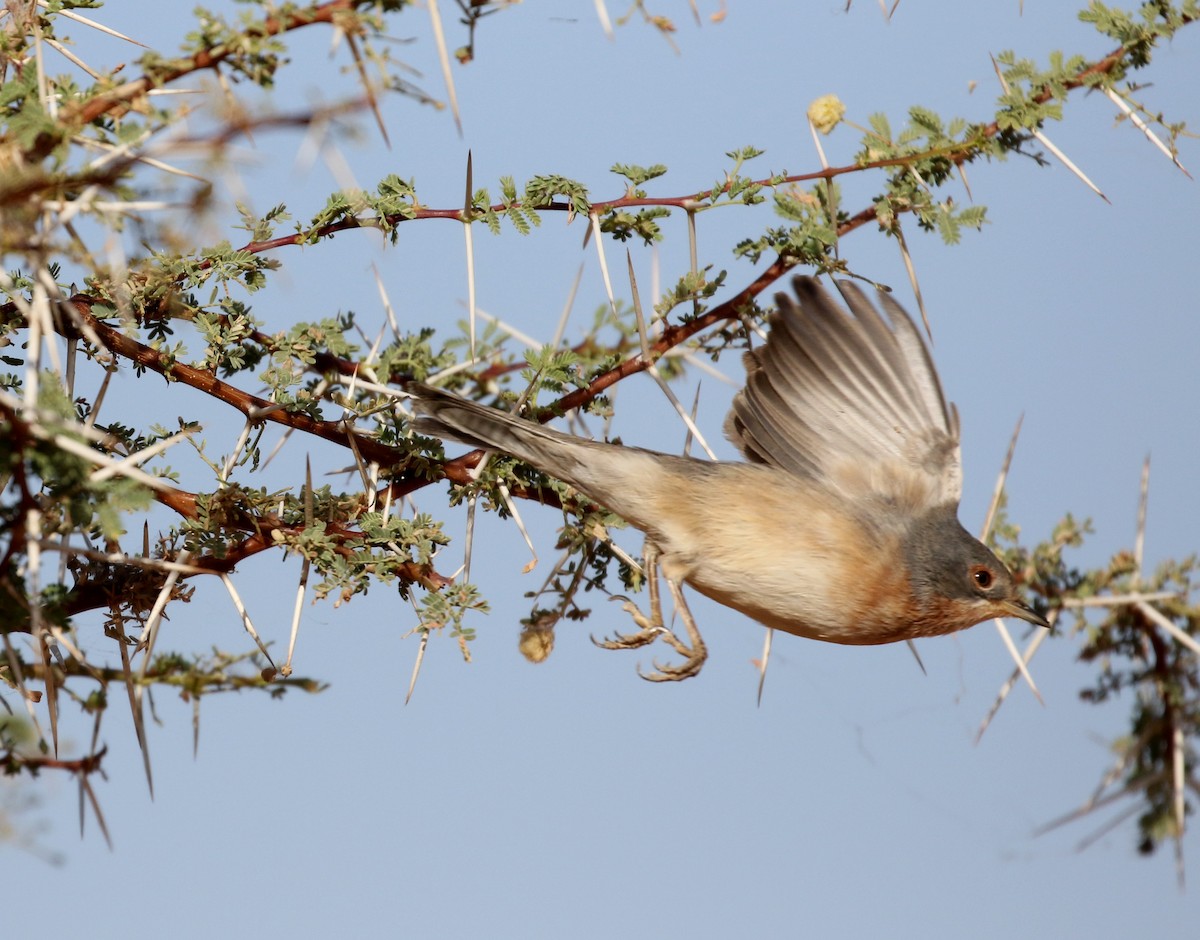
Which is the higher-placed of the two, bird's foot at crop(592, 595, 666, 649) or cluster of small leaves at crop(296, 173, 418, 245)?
cluster of small leaves at crop(296, 173, 418, 245)

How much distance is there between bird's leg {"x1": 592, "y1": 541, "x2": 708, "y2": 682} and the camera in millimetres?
3074

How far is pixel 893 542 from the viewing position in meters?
3.20

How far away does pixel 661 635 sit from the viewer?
10.1ft

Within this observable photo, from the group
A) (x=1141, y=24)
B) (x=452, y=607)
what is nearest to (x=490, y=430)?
(x=452, y=607)

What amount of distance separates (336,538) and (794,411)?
121 centimetres

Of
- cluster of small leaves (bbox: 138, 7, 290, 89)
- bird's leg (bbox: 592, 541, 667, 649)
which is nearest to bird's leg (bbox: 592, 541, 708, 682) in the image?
bird's leg (bbox: 592, 541, 667, 649)

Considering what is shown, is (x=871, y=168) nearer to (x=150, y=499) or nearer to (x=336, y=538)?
(x=336, y=538)

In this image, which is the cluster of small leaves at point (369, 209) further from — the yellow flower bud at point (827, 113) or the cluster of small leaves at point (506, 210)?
the yellow flower bud at point (827, 113)

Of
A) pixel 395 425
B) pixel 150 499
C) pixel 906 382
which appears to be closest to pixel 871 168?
pixel 906 382

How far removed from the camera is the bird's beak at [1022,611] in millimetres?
3256

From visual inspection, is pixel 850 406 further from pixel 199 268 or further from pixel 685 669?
pixel 199 268

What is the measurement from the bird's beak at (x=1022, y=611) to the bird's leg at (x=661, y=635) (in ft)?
2.64

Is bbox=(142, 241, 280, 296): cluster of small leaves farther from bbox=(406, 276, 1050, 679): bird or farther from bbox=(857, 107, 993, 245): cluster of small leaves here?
bbox=(857, 107, 993, 245): cluster of small leaves

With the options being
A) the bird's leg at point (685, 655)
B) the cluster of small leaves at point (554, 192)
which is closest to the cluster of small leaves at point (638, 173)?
the cluster of small leaves at point (554, 192)
